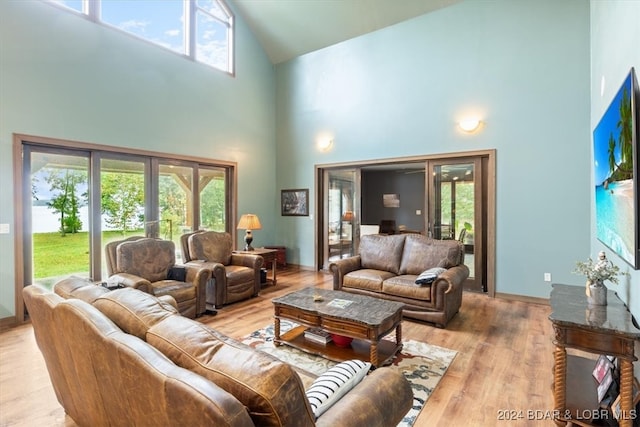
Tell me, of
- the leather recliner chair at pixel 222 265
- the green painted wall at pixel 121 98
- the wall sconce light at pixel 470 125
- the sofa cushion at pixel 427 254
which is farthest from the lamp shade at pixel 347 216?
the wall sconce light at pixel 470 125

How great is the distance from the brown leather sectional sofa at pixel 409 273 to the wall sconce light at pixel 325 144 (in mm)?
2403

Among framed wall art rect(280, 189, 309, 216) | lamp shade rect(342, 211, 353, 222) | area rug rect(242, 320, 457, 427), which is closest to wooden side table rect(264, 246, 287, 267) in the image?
framed wall art rect(280, 189, 309, 216)

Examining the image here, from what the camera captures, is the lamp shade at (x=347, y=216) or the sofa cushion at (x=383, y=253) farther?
the lamp shade at (x=347, y=216)

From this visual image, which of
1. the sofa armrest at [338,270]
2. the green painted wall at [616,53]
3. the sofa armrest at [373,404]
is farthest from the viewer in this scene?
the sofa armrest at [338,270]

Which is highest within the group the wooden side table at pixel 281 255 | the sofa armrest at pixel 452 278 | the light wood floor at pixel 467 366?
the sofa armrest at pixel 452 278

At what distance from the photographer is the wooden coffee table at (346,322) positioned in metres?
2.58

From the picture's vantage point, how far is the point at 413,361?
9.19 feet

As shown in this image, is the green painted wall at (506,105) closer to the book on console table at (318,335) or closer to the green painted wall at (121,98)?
the green painted wall at (121,98)

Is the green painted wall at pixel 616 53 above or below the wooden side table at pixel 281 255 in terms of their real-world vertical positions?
above

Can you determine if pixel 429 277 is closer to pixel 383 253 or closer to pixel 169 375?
pixel 383 253

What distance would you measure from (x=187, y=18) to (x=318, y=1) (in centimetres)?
233

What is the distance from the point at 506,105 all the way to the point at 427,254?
253 cm

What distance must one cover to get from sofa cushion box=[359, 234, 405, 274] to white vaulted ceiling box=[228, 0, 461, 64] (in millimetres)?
3800

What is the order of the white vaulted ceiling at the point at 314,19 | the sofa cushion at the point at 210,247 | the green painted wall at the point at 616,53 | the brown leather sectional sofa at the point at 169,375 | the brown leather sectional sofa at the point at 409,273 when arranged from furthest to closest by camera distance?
the white vaulted ceiling at the point at 314,19 → the sofa cushion at the point at 210,247 → the brown leather sectional sofa at the point at 409,273 → the green painted wall at the point at 616,53 → the brown leather sectional sofa at the point at 169,375
